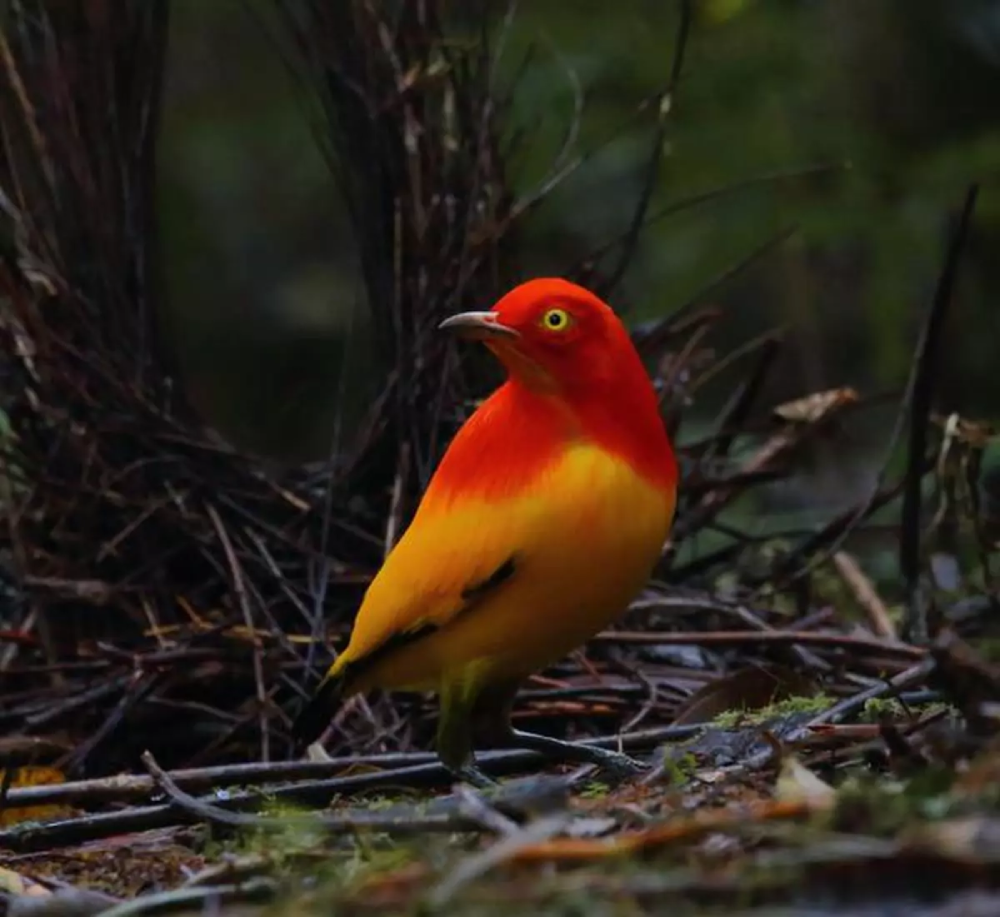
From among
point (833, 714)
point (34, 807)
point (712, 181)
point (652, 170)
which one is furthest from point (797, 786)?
point (712, 181)

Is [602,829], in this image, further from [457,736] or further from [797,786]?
[457,736]

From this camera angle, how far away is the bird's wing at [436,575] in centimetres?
259

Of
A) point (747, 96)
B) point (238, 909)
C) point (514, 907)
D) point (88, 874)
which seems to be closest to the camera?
point (514, 907)

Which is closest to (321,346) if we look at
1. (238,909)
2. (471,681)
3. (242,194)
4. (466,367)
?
(242,194)

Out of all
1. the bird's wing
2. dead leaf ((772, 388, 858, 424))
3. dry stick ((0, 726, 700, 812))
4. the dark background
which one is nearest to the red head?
the bird's wing

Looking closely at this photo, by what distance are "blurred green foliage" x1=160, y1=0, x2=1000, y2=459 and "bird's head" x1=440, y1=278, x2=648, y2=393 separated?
6.42 ft

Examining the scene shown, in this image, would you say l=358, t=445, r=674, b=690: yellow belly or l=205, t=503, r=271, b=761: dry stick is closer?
l=358, t=445, r=674, b=690: yellow belly

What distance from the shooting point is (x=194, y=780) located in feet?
8.80

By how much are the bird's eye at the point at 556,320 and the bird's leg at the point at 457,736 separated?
57cm

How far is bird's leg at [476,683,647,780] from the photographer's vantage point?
109 inches

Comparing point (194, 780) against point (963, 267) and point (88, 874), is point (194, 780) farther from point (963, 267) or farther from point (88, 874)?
point (963, 267)

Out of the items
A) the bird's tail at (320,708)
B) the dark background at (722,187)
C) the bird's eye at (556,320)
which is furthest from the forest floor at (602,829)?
the dark background at (722,187)

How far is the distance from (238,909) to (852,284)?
258 inches

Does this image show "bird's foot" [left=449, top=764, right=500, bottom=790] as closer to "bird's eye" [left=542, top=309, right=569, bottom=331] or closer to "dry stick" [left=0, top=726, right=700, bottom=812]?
"dry stick" [left=0, top=726, right=700, bottom=812]
